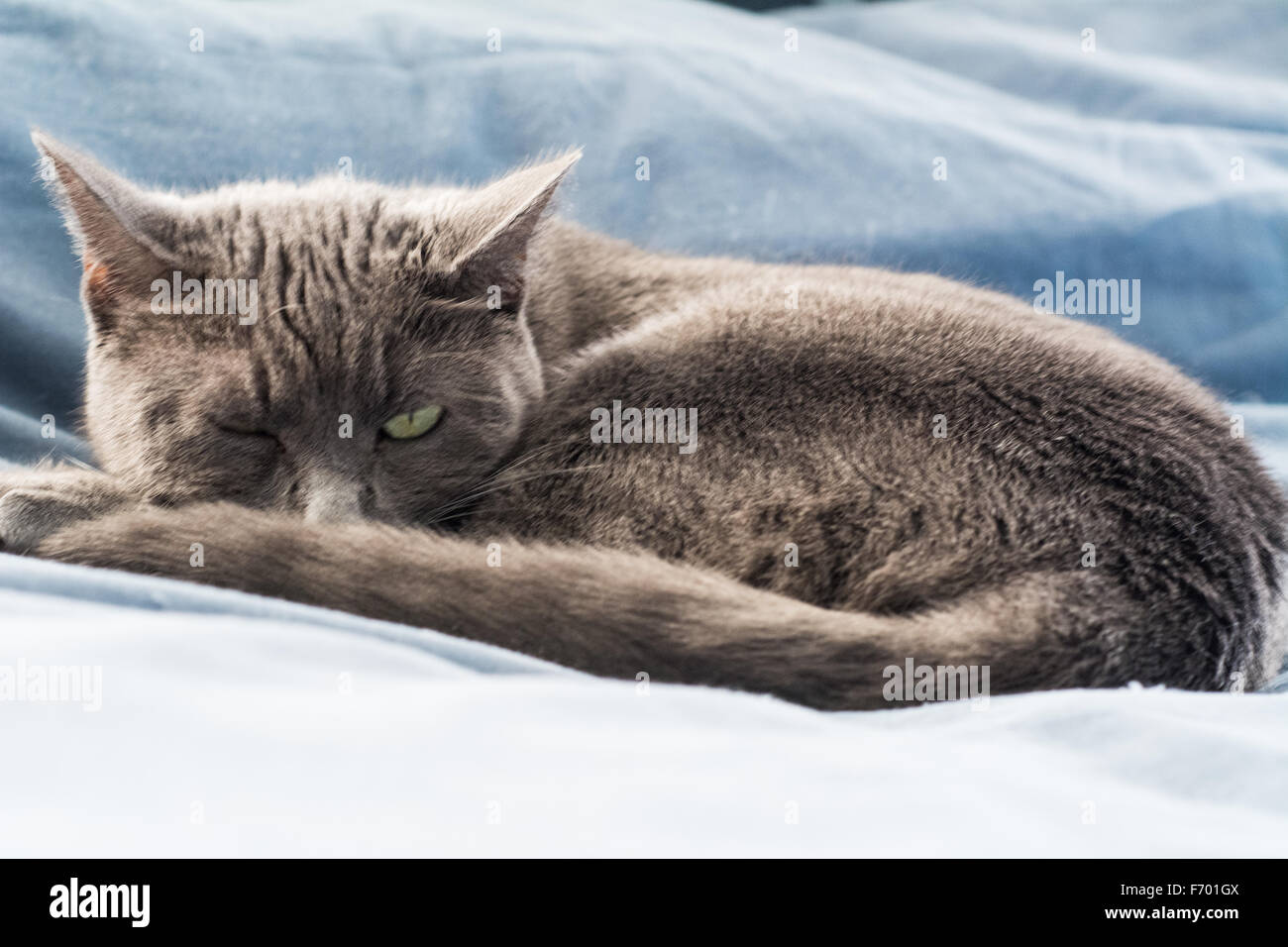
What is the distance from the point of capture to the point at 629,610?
109 cm

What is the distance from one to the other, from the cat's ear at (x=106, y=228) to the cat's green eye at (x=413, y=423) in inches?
12.3

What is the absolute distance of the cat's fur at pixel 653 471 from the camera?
3.64 ft

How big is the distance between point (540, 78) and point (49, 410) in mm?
1175

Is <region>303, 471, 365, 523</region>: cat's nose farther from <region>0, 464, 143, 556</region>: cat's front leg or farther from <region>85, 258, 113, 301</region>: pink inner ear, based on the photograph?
<region>85, 258, 113, 301</region>: pink inner ear

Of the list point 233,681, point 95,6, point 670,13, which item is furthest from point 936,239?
point 233,681

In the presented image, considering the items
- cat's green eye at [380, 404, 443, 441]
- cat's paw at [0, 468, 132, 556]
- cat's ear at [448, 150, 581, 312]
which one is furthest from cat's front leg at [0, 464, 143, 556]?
cat's ear at [448, 150, 581, 312]

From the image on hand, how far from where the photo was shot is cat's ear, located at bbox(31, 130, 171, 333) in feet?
4.29

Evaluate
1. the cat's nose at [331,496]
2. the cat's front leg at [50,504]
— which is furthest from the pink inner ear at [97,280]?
the cat's nose at [331,496]

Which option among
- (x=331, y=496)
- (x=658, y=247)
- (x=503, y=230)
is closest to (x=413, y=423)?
(x=331, y=496)

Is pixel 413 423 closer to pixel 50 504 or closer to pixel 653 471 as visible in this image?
pixel 653 471

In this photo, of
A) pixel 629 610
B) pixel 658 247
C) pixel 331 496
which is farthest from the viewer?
pixel 658 247

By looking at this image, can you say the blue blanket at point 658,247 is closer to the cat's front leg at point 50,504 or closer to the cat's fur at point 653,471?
the cat's fur at point 653,471

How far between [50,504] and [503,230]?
0.61 metres

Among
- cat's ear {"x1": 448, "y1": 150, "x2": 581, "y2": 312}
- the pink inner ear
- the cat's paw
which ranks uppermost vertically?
cat's ear {"x1": 448, "y1": 150, "x2": 581, "y2": 312}
